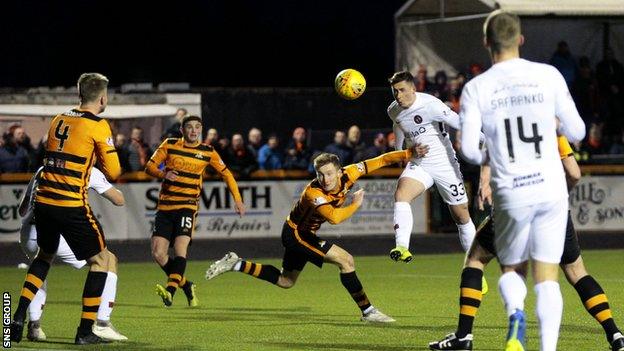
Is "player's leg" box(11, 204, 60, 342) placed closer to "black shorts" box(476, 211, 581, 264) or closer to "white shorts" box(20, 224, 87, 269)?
"white shorts" box(20, 224, 87, 269)

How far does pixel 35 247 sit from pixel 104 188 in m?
0.99

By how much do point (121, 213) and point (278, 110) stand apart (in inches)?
226

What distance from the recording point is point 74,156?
34.1 feet

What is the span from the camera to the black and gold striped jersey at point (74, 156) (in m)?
10.4

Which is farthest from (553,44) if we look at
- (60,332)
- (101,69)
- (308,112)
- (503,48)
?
(101,69)

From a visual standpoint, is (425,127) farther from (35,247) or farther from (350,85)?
(35,247)

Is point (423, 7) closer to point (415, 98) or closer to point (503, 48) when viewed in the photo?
point (415, 98)

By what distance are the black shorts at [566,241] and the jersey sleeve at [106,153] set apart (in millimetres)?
2751

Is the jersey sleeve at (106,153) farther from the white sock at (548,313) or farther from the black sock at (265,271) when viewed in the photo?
the white sock at (548,313)

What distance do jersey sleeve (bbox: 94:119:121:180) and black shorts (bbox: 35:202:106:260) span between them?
367 mm

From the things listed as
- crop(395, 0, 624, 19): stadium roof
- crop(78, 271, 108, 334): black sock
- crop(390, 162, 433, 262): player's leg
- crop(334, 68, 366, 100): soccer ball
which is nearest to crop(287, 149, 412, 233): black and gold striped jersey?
crop(390, 162, 433, 262): player's leg

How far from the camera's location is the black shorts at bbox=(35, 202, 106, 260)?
34.1 ft

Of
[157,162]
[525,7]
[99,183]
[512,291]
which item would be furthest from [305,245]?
[525,7]

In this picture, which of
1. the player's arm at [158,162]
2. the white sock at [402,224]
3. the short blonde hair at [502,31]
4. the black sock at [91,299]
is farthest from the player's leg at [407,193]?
the short blonde hair at [502,31]
